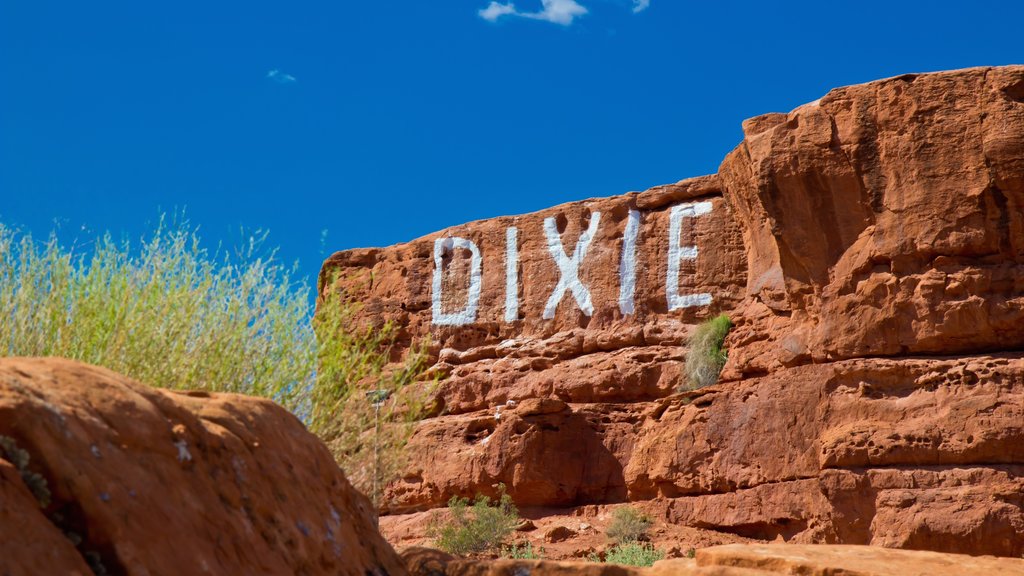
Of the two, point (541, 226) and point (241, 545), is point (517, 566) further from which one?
point (541, 226)

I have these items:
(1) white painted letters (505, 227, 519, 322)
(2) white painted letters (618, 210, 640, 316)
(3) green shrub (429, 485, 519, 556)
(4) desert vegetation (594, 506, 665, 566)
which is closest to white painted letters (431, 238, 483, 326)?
(1) white painted letters (505, 227, 519, 322)

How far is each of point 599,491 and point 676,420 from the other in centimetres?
208

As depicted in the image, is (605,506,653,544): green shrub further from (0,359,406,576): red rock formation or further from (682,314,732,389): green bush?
(0,359,406,576): red rock formation

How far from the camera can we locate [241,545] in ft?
14.4

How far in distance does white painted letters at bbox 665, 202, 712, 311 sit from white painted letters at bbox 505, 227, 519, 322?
3095 mm

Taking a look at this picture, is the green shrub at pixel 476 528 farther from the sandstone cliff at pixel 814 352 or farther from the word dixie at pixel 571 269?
the word dixie at pixel 571 269

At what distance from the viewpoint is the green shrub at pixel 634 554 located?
13.1m

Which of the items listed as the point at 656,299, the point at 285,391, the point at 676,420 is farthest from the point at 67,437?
the point at 656,299

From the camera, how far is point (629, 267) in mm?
20125

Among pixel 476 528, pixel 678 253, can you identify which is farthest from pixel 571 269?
pixel 476 528

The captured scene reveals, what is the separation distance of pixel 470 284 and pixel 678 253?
4.38 metres

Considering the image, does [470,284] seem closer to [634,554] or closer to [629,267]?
[629,267]

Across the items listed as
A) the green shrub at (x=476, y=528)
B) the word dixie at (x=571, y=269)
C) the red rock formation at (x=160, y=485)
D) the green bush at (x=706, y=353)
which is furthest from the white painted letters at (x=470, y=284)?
the red rock formation at (x=160, y=485)

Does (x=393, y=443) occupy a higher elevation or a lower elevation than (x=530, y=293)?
lower
